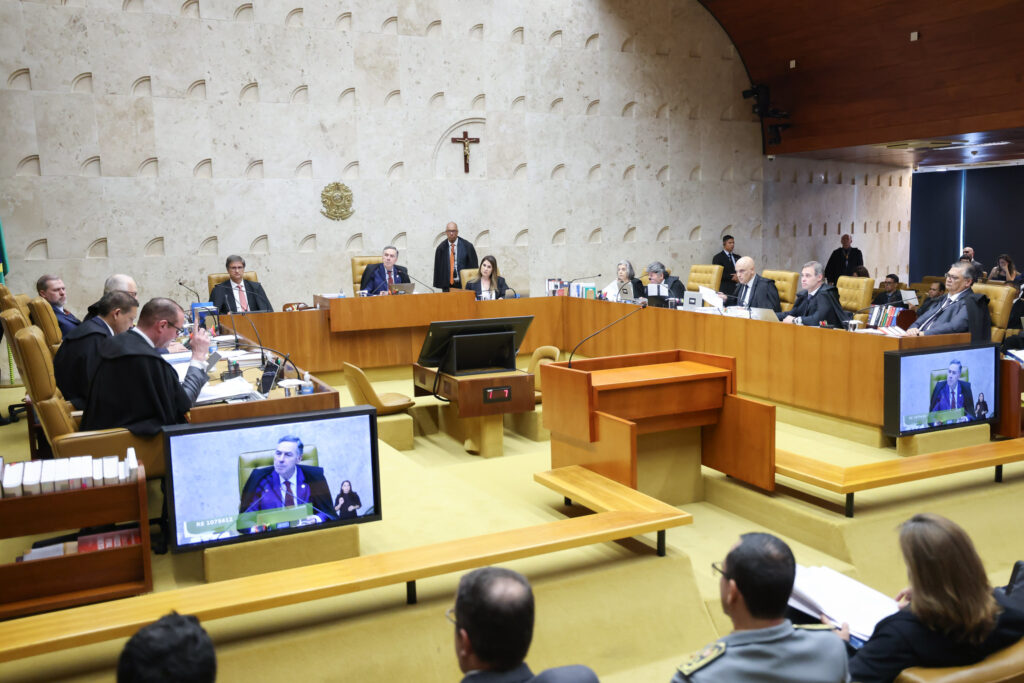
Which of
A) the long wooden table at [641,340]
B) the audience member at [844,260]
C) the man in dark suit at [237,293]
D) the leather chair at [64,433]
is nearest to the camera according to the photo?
the leather chair at [64,433]

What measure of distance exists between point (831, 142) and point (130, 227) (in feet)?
30.5

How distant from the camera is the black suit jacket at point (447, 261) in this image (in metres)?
9.81

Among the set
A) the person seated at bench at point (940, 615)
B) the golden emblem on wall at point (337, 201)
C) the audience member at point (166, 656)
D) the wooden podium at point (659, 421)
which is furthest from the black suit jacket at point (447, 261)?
the audience member at point (166, 656)

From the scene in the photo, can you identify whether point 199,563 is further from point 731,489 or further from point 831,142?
point 831,142

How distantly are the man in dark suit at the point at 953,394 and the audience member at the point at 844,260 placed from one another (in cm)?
902

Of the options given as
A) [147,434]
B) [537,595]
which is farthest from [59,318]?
[537,595]

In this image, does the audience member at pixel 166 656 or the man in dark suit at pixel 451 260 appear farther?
the man in dark suit at pixel 451 260

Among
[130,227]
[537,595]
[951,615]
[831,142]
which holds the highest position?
[831,142]

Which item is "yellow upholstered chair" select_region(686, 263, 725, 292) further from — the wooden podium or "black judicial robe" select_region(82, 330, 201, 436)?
"black judicial robe" select_region(82, 330, 201, 436)

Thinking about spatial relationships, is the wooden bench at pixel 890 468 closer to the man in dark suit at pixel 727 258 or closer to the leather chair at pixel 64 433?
the leather chair at pixel 64 433

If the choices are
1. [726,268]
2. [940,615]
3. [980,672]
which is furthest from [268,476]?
[726,268]

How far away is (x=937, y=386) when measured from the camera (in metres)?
5.04

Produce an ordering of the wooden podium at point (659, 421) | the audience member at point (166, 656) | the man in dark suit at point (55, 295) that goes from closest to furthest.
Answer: the audience member at point (166, 656)
the wooden podium at point (659, 421)
the man in dark suit at point (55, 295)

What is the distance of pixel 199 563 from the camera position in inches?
140
